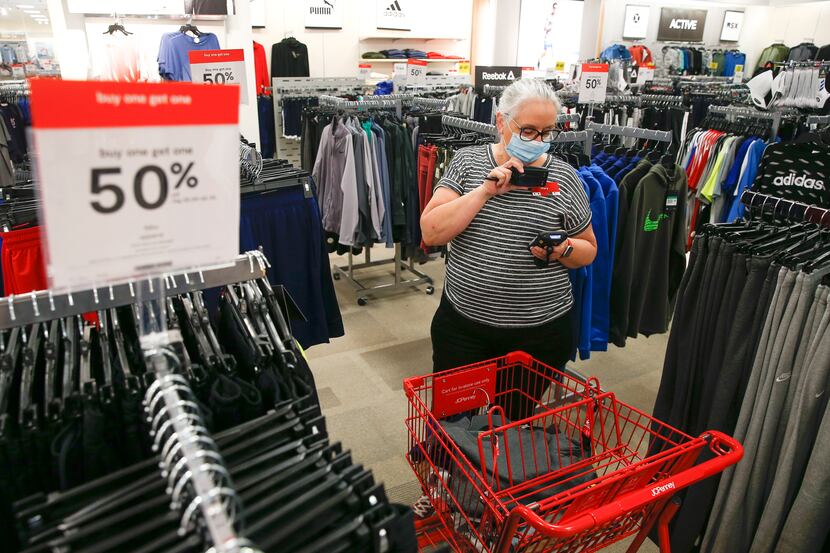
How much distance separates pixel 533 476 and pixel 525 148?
3.53 ft

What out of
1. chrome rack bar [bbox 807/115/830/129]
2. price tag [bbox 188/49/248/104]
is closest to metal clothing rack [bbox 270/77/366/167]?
price tag [bbox 188/49/248/104]

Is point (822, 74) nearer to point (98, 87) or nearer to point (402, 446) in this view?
point (402, 446)

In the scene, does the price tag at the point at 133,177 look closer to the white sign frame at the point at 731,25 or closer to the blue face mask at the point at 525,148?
the blue face mask at the point at 525,148

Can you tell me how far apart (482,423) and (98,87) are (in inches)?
54.0

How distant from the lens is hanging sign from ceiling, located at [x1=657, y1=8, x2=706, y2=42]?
1162 centimetres

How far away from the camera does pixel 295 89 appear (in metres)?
6.48

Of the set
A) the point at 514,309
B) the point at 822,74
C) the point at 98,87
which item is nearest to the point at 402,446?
the point at 514,309

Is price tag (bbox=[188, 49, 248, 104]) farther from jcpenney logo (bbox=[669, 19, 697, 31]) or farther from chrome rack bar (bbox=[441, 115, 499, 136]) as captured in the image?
jcpenney logo (bbox=[669, 19, 697, 31])

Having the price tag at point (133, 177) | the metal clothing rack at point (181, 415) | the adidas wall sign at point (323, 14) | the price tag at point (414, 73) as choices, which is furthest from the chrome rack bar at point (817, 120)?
the adidas wall sign at point (323, 14)

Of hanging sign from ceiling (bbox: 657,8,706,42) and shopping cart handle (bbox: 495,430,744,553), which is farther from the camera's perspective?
hanging sign from ceiling (bbox: 657,8,706,42)

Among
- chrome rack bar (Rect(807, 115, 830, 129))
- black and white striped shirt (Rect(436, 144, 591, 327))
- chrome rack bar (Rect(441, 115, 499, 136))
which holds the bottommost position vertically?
black and white striped shirt (Rect(436, 144, 591, 327))

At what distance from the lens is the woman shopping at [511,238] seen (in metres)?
1.90

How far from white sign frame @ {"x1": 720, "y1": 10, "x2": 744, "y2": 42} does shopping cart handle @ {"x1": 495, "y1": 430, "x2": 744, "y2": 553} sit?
13.8m

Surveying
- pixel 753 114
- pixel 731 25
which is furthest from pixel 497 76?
pixel 731 25
